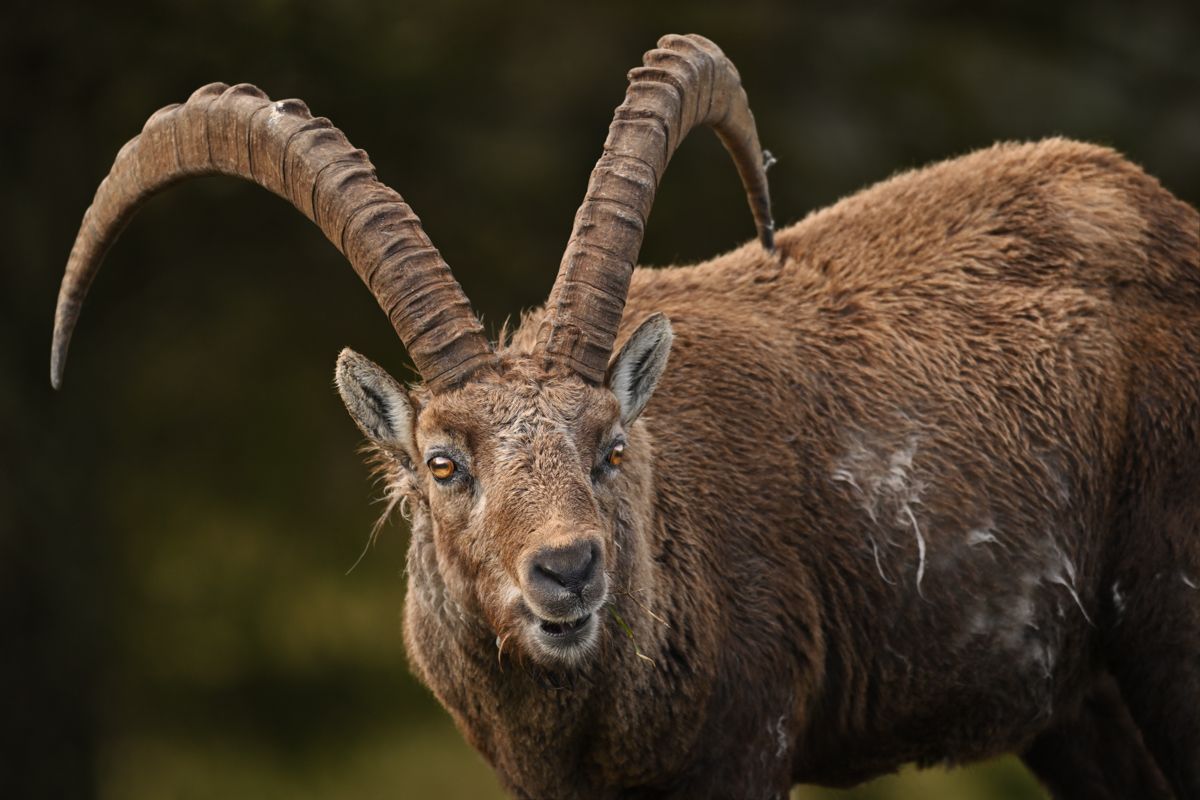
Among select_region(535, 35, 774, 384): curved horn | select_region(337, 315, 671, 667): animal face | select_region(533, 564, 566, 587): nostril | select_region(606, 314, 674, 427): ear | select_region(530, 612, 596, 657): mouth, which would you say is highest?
select_region(535, 35, 774, 384): curved horn

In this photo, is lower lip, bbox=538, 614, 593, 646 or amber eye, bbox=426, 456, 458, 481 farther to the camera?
amber eye, bbox=426, 456, 458, 481

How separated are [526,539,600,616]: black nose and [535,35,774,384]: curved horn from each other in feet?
3.05

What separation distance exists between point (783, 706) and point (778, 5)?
7.96 metres

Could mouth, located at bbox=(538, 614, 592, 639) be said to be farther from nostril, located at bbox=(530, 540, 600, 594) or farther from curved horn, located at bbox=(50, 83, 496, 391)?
curved horn, located at bbox=(50, 83, 496, 391)

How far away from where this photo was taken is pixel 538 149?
12398 mm

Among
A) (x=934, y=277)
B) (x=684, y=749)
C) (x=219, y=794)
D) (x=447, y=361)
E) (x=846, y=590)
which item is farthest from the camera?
(x=219, y=794)

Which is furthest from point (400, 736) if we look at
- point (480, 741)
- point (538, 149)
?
point (480, 741)

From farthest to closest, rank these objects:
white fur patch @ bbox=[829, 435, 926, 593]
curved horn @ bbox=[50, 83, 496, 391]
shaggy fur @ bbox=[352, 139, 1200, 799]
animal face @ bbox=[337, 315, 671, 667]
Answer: white fur patch @ bbox=[829, 435, 926, 593] → shaggy fur @ bbox=[352, 139, 1200, 799] → curved horn @ bbox=[50, 83, 496, 391] → animal face @ bbox=[337, 315, 671, 667]

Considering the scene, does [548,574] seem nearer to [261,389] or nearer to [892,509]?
[892,509]

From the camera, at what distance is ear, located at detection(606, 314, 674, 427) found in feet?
19.7

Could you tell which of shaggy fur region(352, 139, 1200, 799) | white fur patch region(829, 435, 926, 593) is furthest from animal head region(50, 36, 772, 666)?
white fur patch region(829, 435, 926, 593)

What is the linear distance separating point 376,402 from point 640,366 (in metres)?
1.08

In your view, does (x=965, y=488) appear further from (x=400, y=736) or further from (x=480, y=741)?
(x=400, y=736)

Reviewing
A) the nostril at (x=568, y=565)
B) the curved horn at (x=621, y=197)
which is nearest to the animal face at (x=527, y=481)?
the nostril at (x=568, y=565)
